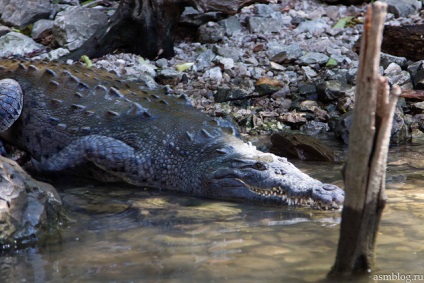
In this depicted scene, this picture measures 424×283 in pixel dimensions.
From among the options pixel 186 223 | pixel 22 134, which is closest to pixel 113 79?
pixel 22 134

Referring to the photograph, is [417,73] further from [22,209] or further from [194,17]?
[22,209]

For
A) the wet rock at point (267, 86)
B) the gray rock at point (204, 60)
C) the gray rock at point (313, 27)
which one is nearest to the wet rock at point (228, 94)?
the wet rock at point (267, 86)

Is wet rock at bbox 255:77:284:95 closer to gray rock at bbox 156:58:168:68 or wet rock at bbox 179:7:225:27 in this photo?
gray rock at bbox 156:58:168:68

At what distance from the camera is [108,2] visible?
12297 mm

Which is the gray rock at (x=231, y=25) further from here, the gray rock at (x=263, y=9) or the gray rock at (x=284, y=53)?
the gray rock at (x=284, y=53)

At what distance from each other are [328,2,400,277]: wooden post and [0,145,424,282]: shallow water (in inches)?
13.3

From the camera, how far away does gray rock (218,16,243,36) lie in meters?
11.1

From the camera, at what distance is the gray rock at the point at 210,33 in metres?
10.8

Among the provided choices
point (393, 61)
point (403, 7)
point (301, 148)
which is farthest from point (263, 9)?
point (301, 148)

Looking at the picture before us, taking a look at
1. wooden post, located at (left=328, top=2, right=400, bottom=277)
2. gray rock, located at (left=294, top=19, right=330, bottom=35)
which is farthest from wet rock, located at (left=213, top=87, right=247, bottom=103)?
wooden post, located at (left=328, top=2, right=400, bottom=277)

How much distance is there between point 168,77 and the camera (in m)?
9.55

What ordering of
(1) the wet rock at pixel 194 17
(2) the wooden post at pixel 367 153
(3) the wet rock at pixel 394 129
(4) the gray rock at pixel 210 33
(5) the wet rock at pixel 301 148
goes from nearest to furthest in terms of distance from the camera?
(2) the wooden post at pixel 367 153 < (5) the wet rock at pixel 301 148 < (3) the wet rock at pixel 394 129 < (4) the gray rock at pixel 210 33 < (1) the wet rock at pixel 194 17

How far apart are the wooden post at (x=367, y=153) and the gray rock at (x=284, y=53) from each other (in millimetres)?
6882

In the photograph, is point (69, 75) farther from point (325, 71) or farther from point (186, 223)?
point (325, 71)
